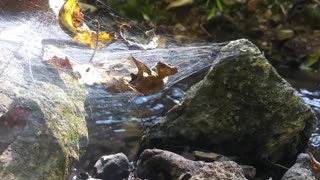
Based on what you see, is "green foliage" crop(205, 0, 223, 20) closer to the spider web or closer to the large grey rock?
the spider web

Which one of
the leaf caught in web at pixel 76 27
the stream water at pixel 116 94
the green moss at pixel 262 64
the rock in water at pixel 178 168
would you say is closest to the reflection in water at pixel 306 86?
the stream water at pixel 116 94

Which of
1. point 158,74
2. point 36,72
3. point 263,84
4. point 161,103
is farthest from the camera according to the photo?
point 161,103

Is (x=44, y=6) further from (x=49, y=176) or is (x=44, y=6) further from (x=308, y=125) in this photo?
(x=308, y=125)

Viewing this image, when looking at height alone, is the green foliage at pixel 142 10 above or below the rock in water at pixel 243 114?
below

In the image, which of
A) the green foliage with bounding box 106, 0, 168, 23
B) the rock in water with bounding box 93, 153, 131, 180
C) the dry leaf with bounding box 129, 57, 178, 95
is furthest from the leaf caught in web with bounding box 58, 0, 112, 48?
the green foliage with bounding box 106, 0, 168, 23

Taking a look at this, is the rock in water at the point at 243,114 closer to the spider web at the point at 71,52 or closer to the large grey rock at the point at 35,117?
the spider web at the point at 71,52

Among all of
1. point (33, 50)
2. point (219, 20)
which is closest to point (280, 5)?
point (219, 20)
